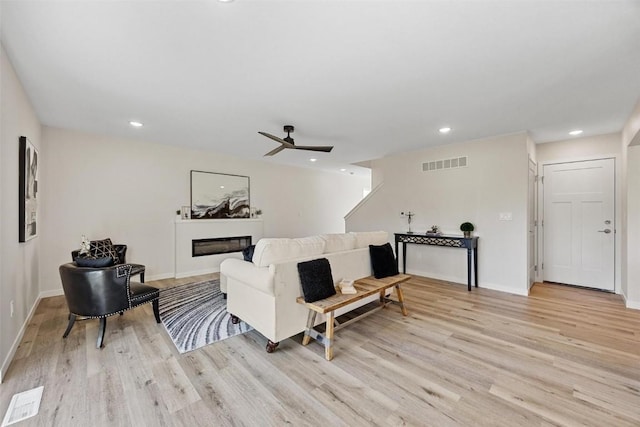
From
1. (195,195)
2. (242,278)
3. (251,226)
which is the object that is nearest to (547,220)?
(242,278)

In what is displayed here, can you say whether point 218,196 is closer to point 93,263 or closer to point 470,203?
point 93,263

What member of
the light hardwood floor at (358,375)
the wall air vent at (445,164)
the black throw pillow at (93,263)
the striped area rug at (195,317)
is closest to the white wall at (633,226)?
the light hardwood floor at (358,375)

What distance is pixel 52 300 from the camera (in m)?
3.83

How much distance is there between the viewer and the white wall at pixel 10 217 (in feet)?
6.92

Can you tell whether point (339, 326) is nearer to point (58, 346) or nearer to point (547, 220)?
point (58, 346)

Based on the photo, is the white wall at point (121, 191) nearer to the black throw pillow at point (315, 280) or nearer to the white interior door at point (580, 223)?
the black throw pillow at point (315, 280)

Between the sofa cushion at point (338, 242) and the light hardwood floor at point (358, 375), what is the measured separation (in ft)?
2.83

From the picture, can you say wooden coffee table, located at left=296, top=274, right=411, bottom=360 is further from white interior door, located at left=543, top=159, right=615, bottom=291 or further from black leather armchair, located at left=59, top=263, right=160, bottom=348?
white interior door, located at left=543, top=159, right=615, bottom=291

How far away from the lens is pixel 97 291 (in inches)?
101

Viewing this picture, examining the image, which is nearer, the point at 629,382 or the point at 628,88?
the point at 629,382

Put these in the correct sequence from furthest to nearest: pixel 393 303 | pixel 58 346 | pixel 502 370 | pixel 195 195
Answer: pixel 195 195
pixel 393 303
pixel 58 346
pixel 502 370

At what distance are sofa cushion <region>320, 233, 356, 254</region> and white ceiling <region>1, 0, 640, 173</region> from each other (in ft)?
4.96

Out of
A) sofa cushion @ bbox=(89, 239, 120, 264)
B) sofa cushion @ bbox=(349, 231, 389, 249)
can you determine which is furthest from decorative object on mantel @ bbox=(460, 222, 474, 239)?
sofa cushion @ bbox=(89, 239, 120, 264)

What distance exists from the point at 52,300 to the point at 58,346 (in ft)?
6.12
